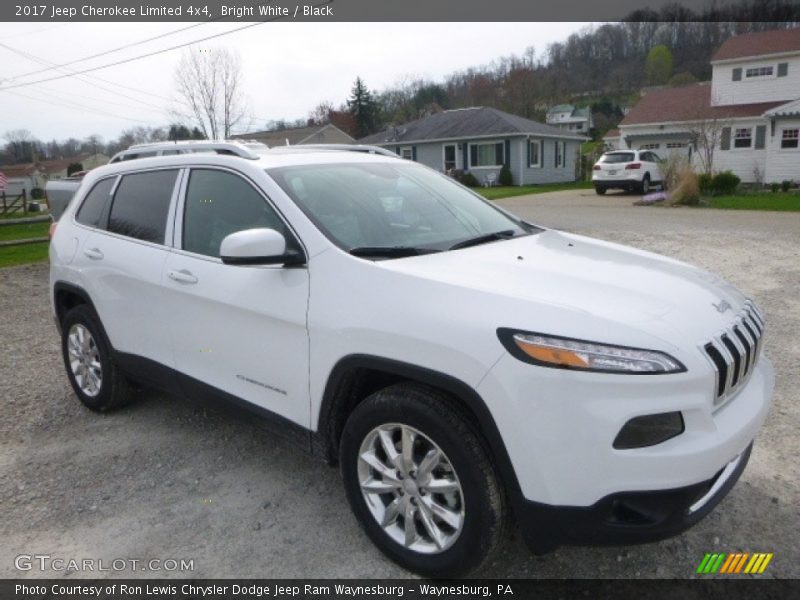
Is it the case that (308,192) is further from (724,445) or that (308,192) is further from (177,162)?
(724,445)

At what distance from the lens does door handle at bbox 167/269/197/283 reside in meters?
3.38

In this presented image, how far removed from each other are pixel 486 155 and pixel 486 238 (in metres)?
31.2

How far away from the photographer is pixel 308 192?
3186 mm

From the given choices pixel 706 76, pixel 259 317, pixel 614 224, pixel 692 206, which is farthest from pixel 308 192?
pixel 706 76

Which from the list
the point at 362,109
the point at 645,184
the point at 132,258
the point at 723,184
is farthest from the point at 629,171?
the point at 362,109

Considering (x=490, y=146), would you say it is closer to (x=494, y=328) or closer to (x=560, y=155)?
(x=560, y=155)

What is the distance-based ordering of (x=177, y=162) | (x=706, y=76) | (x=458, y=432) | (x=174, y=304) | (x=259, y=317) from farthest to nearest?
(x=706, y=76)
(x=177, y=162)
(x=174, y=304)
(x=259, y=317)
(x=458, y=432)

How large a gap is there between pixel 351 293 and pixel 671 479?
142cm

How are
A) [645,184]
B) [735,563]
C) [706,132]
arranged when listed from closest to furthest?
1. [735,563]
2. [645,184]
3. [706,132]

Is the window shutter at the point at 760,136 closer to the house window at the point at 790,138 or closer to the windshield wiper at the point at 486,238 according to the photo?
the house window at the point at 790,138

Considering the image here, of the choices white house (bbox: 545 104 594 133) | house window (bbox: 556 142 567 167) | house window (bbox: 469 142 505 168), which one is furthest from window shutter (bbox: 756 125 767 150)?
white house (bbox: 545 104 594 133)

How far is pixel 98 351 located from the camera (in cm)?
430

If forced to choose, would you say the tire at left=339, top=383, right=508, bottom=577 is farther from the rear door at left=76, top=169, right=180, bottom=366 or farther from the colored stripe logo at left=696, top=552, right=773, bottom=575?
the rear door at left=76, top=169, right=180, bottom=366

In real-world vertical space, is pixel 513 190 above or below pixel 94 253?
below
